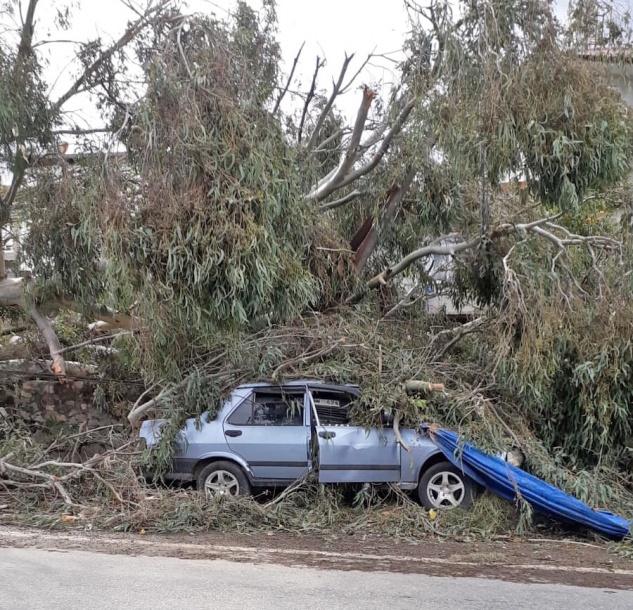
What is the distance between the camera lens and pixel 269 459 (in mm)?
8188

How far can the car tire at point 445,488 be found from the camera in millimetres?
7914

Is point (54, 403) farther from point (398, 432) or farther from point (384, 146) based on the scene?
point (384, 146)

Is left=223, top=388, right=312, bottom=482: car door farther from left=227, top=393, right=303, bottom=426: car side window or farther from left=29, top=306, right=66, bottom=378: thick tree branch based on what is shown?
left=29, top=306, right=66, bottom=378: thick tree branch

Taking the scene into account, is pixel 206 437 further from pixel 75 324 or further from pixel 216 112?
pixel 75 324

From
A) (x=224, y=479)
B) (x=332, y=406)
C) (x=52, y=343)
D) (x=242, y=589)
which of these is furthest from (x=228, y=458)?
(x=52, y=343)

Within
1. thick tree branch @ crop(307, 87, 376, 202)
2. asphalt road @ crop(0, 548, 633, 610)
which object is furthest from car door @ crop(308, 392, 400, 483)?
thick tree branch @ crop(307, 87, 376, 202)

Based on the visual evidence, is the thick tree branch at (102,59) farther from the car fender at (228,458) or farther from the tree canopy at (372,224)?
the car fender at (228,458)

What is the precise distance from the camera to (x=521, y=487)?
24.7ft

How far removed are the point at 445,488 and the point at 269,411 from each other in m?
2.31

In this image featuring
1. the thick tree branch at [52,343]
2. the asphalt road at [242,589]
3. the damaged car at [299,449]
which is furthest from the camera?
the thick tree branch at [52,343]

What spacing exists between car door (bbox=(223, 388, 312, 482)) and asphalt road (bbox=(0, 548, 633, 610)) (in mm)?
2018

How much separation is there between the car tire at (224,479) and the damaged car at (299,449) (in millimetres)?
12

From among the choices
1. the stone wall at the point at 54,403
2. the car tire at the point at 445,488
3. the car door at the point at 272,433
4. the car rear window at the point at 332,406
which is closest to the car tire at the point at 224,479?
the car door at the point at 272,433

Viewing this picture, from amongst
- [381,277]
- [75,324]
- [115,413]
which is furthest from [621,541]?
[75,324]
